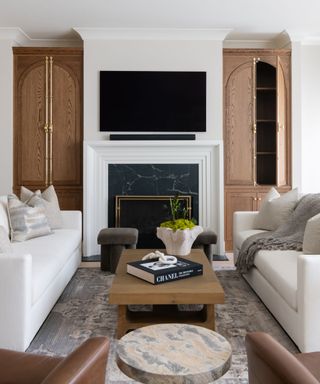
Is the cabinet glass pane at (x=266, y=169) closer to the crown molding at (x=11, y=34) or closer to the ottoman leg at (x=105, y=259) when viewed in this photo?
the ottoman leg at (x=105, y=259)

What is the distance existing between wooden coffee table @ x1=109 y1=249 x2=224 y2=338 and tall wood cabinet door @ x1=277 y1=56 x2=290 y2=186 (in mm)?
2828

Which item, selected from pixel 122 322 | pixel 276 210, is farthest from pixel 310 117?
pixel 122 322

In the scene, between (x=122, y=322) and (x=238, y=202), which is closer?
(x=122, y=322)

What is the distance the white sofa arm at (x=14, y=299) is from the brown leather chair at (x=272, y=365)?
144 cm

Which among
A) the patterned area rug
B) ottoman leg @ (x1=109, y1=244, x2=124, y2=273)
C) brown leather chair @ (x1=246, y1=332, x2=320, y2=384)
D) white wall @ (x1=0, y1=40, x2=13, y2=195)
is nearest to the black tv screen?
white wall @ (x1=0, y1=40, x2=13, y2=195)

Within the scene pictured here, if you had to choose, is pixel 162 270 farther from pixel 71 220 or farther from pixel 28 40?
pixel 28 40

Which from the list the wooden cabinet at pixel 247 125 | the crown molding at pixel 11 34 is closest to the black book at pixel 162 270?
the wooden cabinet at pixel 247 125

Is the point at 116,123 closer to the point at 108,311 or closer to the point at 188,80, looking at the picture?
the point at 188,80

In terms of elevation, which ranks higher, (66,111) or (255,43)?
(255,43)

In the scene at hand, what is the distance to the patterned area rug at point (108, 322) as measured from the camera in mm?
2279

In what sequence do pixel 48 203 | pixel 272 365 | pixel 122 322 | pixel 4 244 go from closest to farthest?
pixel 272 365
pixel 122 322
pixel 4 244
pixel 48 203

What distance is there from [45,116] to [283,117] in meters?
3.13

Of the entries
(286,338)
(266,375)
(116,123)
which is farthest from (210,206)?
(266,375)

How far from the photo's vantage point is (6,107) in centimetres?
518
